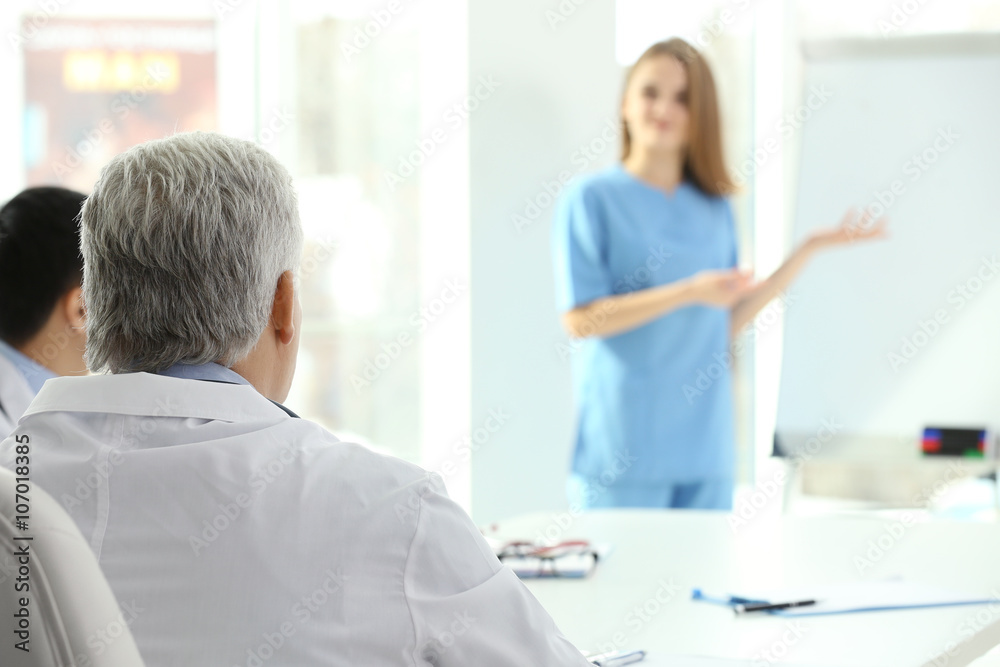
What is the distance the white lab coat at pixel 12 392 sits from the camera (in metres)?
1.59

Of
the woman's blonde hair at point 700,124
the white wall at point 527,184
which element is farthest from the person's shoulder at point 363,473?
the white wall at point 527,184

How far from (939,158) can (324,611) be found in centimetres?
253

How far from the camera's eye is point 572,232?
252 centimetres

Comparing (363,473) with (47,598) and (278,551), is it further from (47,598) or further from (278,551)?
(47,598)

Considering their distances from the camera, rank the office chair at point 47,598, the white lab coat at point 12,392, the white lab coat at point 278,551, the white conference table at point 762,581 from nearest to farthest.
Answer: the office chair at point 47,598 < the white lab coat at point 278,551 < the white conference table at point 762,581 < the white lab coat at point 12,392

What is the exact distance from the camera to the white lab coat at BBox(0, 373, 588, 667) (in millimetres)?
764

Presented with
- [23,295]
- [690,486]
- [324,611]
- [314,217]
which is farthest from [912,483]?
[324,611]

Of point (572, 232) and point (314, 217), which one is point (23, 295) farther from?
point (314, 217)

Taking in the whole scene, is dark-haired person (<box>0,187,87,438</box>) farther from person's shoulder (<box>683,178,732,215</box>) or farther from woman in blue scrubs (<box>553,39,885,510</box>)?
person's shoulder (<box>683,178,732,215</box>)

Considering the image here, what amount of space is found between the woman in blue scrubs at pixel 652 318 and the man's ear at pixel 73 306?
117cm

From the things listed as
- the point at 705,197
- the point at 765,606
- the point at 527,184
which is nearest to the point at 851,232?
the point at 705,197

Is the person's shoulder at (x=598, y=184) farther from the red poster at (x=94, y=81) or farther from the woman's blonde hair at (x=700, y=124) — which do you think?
the red poster at (x=94, y=81)

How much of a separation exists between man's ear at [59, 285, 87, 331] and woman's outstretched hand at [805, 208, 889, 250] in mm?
1800

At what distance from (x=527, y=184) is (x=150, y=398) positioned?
2.63 metres
